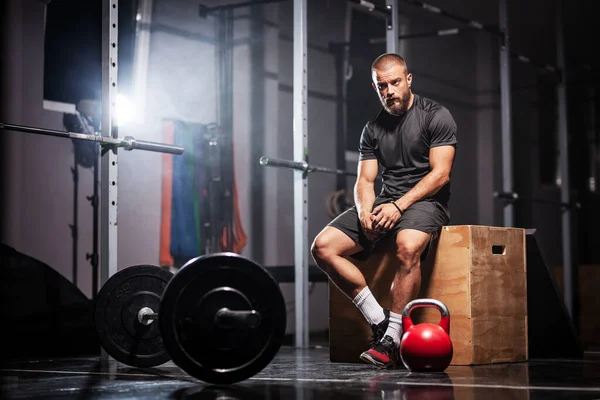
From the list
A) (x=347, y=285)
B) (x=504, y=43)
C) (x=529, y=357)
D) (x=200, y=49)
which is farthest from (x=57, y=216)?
(x=504, y=43)

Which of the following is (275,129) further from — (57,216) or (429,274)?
(429,274)

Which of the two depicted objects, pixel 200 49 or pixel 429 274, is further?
pixel 200 49

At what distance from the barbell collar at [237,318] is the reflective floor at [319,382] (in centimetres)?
19

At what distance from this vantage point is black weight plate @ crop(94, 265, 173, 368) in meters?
2.97

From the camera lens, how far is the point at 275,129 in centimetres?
576

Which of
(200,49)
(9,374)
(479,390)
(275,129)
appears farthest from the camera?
(275,129)

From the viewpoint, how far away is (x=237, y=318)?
2.34 metres

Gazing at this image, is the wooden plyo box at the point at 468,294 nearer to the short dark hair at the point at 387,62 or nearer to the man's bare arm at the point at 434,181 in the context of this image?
the man's bare arm at the point at 434,181

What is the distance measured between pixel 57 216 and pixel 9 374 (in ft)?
5.35

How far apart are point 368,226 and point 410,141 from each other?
0.39 meters

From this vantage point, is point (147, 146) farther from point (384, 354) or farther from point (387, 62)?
point (384, 354)

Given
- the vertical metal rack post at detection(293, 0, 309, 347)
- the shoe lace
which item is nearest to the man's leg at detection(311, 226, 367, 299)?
the shoe lace

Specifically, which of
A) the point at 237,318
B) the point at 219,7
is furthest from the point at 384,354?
the point at 219,7

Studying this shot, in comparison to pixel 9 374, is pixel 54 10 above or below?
above
